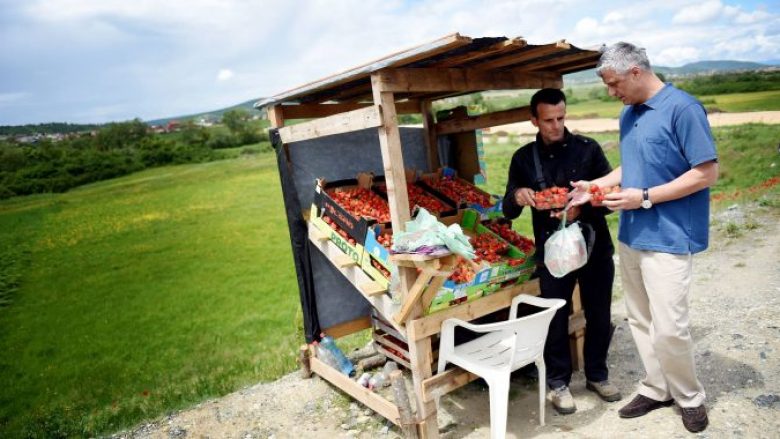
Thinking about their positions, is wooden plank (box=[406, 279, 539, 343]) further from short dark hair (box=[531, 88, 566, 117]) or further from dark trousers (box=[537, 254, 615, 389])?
short dark hair (box=[531, 88, 566, 117])

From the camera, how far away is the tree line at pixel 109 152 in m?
35.3

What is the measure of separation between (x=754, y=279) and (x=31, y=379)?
17398 mm

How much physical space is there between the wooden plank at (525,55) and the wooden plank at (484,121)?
34.8 inches

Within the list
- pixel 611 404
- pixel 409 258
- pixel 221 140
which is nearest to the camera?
pixel 409 258

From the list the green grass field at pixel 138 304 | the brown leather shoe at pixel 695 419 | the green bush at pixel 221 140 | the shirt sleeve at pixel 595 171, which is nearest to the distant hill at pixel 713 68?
the shirt sleeve at pixel 595 171

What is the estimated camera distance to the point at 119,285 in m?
21.8

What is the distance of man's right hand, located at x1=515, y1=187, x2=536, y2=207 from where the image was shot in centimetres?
341

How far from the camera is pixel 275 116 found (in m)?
4.54

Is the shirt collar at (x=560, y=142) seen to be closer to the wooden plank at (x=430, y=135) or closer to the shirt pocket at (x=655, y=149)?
the shirt pocket at (x=655, y=149)

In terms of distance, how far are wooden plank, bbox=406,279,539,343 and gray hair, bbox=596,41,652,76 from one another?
1814 mm

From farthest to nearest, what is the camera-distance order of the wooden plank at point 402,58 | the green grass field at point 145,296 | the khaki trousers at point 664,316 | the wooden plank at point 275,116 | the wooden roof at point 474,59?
the green grass field at point 145,296 < the wooden plank at point 275,116 < the khaki trousers at point 664,316 < the wooden roof at point 474,59 < the wooden plank at point 402,58

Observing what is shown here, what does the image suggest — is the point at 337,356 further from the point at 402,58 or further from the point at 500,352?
the point at 402,58

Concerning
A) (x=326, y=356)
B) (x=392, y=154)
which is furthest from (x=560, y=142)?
(x=326, y=356)

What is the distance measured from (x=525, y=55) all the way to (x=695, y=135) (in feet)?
4.11
